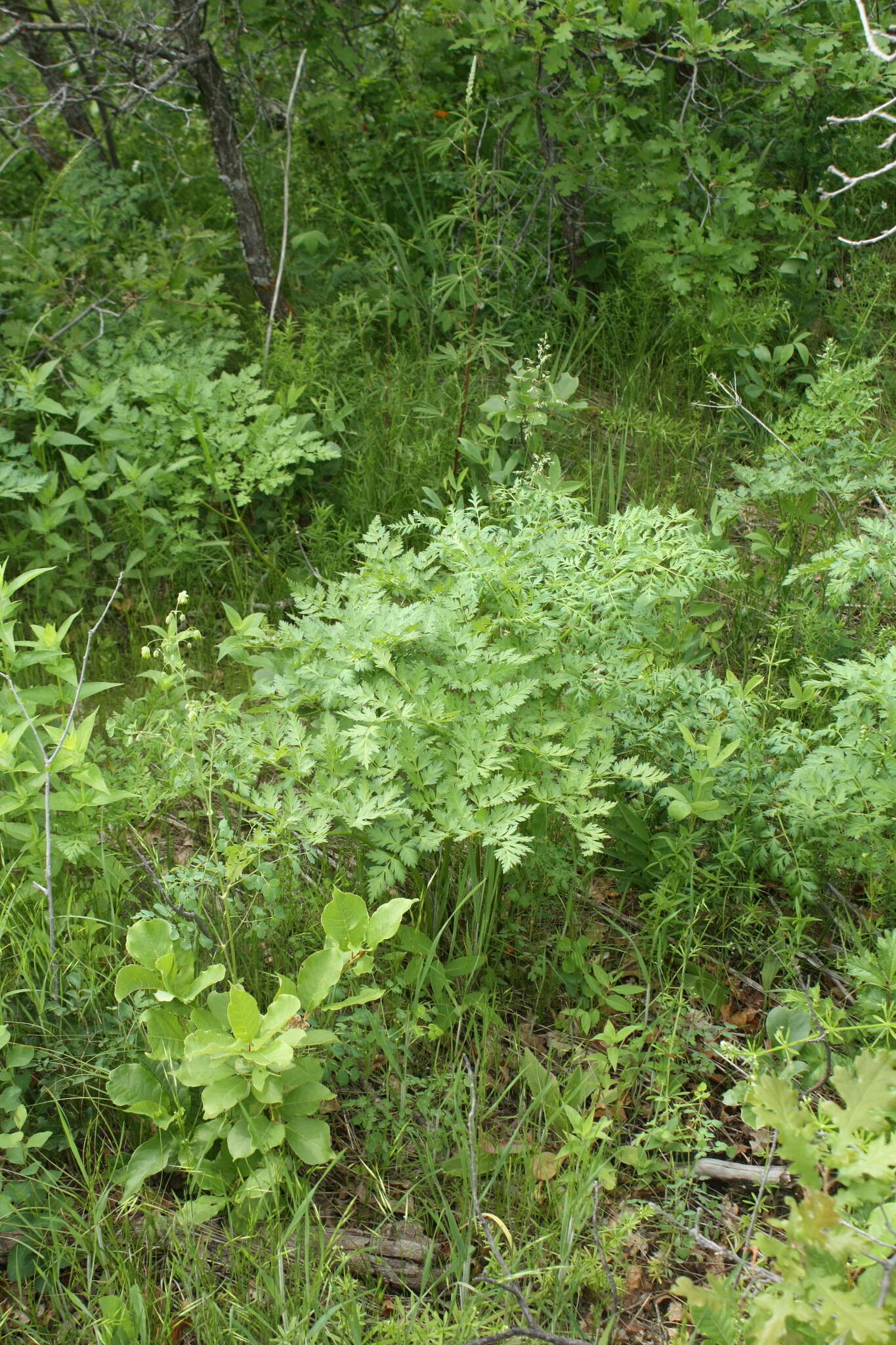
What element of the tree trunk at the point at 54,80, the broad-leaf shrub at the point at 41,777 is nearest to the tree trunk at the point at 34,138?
the tree trunk at the point at 54,80

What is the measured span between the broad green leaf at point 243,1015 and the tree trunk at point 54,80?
366 centimetres

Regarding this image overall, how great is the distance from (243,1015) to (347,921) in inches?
11.2

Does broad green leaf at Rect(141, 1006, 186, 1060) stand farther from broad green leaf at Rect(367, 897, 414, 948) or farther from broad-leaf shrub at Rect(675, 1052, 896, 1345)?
broad-leaf shrub at Rect(675, 1052, 896, 1345)

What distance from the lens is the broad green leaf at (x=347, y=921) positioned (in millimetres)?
1929

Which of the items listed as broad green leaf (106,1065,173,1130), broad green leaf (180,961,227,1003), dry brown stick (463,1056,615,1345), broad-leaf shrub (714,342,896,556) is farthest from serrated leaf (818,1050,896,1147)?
broad-leaf shrub (714,342,896,556)

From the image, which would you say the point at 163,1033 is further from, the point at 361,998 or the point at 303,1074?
the point at 361,998

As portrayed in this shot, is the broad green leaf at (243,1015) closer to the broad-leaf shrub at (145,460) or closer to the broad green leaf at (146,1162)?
the broad green leaf at (146,1162)

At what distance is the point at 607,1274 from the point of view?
1738mm

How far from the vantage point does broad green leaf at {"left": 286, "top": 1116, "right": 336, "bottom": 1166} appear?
1817 mm

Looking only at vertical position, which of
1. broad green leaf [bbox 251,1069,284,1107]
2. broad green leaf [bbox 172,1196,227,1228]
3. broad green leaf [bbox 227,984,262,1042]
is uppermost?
broad green leaf [bbox 227,984,262,1042]

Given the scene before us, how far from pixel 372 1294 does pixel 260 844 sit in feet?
2.75

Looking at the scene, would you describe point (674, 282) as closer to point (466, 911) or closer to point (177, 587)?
point (177, 587)

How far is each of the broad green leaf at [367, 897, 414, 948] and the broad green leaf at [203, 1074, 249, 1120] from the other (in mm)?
336

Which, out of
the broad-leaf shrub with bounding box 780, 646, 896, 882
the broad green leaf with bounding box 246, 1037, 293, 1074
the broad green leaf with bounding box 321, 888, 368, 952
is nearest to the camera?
the broad green leaf with bounding box 246, 1037, 293, 1074
